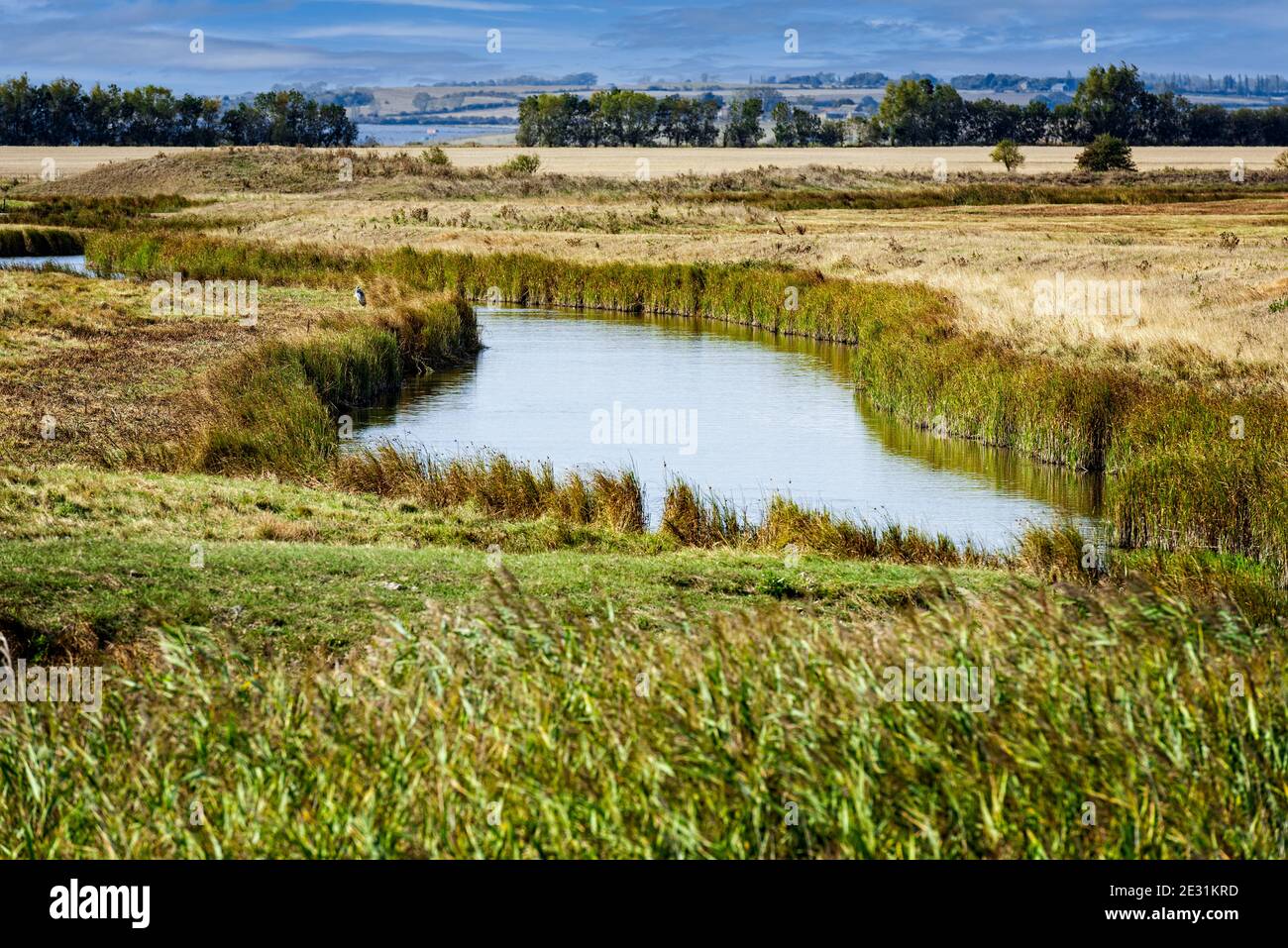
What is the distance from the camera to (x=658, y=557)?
15.9 m

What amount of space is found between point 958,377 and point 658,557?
13860mm

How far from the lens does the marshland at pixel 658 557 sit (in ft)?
22.6

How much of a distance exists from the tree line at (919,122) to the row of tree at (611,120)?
129 mm

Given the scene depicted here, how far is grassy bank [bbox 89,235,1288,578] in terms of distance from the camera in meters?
18.3

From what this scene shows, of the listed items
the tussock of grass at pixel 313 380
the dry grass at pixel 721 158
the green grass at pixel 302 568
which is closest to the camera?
the green grass at pixel 302 568

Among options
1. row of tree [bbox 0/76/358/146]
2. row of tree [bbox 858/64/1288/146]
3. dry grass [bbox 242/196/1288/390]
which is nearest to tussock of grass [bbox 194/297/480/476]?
dry grass [bbox 242/196/1288/390]

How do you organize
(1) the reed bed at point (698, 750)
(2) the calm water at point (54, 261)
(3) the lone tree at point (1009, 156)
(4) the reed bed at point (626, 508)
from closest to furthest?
(1) the reed bed at point (698, 750)
(4) the reed bed at point (626, 508)
(2) the calm water at point (54, 261)
(3) the lone tree at point (1009, 156)

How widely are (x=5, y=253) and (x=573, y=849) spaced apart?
6170cm

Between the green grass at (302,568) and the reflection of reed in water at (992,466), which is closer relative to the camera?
the green grass at (302,568)

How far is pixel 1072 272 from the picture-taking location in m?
40.5

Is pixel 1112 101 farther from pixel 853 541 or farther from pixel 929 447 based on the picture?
pixel 853 541

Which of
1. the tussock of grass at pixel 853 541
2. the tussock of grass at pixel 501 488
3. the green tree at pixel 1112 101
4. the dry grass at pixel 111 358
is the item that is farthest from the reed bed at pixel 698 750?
the green tree at pixel 1112 101

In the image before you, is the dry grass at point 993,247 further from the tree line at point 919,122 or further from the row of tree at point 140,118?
the tree line at point 919,122

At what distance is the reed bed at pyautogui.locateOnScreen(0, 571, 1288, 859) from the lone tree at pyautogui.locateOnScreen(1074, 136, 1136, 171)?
114724 millimetres
